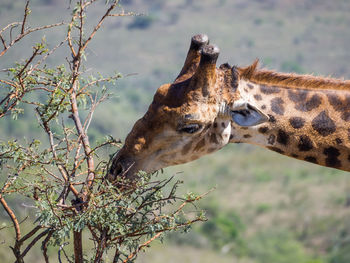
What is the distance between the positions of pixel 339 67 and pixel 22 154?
69752 millimetres

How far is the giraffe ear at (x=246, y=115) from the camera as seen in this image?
29.2 ft

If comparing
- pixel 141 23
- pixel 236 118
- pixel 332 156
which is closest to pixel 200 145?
pixel 236 118

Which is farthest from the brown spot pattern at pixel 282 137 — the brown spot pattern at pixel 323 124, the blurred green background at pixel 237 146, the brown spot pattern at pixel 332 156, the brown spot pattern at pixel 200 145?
the blurred green background at pixel 237 146

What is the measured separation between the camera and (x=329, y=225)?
123ft

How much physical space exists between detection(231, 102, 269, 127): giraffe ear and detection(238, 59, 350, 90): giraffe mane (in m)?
0.64

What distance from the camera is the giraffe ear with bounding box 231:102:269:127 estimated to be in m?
8.89

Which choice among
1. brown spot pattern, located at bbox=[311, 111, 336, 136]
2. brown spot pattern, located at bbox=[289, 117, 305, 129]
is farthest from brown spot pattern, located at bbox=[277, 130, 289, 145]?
brown spot pattern, located at bbox=[311, 111, 336, 136]

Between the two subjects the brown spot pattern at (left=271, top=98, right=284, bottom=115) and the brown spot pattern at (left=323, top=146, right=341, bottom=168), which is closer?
the brown spot pattern at (left=323, top=146, right=341, bottom=168)

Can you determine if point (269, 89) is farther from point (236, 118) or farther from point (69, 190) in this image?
point (69, 190)

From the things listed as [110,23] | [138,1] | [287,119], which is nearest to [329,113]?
[287,119]

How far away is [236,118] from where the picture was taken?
29.9 feet

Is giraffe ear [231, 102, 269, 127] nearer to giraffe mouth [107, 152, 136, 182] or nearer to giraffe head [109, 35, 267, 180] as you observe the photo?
giraffe head [109, 35, 267, 180]

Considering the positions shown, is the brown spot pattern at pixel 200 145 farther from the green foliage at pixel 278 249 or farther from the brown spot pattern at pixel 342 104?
the green foliage at pixel 278 249

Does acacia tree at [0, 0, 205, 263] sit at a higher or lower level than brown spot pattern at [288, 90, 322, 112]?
lower
